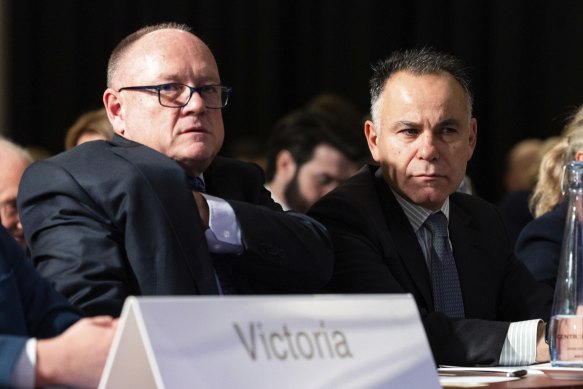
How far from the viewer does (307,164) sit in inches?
212

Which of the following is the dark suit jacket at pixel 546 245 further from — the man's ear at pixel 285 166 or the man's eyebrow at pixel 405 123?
the man's ear at pixel 285 166

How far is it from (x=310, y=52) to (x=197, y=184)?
4255mm

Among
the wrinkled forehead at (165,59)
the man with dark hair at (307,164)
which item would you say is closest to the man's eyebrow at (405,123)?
the wrinkled forehead at (165,59)

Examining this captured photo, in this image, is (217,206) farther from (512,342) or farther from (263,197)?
(512,342)

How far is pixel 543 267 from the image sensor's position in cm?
366

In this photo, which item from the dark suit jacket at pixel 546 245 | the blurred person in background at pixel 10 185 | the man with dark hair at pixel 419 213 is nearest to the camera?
the man with dark hair at pixel 419 213

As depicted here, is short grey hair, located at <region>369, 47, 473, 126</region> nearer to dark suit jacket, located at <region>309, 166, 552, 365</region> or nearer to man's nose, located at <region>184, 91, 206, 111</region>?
dark suit jacket, located at <region>309, 166, 552, 365</region>

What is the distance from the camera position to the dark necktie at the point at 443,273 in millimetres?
3078

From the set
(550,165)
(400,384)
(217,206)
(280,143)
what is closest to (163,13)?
(280,143)

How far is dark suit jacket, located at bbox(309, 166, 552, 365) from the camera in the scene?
2850mm

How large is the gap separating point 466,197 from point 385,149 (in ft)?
1.34

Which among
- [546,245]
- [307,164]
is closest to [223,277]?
[546,245]

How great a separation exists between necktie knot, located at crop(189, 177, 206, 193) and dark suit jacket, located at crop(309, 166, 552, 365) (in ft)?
1.29

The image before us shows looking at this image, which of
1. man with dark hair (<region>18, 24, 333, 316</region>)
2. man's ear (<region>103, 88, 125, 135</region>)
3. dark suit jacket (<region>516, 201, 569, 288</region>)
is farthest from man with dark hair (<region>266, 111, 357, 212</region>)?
man's ear (<region>103, 88, 125, 135</region>)
